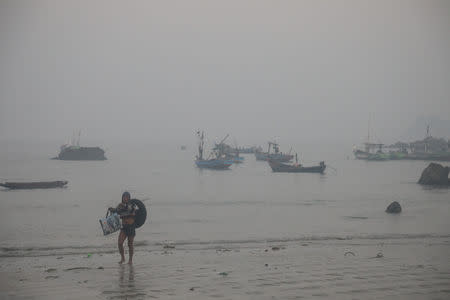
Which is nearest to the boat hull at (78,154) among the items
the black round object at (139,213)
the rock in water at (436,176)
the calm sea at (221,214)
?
the calm sea at (221,214)

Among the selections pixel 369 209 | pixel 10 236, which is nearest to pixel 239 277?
pixel 10 236

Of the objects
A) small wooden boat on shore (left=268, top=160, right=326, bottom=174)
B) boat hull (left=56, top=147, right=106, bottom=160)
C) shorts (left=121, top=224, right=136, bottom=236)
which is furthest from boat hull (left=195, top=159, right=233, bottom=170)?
shorts (left=121, top=224, right=136, bottom=236)

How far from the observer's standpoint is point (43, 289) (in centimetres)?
1116

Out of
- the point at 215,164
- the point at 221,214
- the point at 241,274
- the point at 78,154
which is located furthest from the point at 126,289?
the point at 78,154

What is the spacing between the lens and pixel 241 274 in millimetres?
12844

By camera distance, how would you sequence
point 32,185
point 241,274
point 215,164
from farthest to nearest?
point 215,164 < point 32,185 < point 241,274

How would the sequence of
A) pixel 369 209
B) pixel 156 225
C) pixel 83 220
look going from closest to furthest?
pixel 156 225 < pixel 83 220 < pixel 369 209

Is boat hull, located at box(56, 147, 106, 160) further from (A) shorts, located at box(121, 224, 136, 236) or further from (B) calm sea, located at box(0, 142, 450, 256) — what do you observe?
(A) shorts, located at box(121, 224, 136, 236)

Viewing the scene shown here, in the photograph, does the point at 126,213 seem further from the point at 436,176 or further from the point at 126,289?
the point at 436,176

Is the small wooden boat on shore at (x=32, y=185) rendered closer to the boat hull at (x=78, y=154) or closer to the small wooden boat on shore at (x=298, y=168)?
the small wooden boat on shore at (x=298, y=168)

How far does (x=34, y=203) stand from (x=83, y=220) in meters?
12.4

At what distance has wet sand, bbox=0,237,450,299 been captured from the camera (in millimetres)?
10781

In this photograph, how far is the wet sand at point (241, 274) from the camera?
1078cm

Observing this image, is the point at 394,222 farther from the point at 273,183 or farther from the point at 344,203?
the point at 273,183
